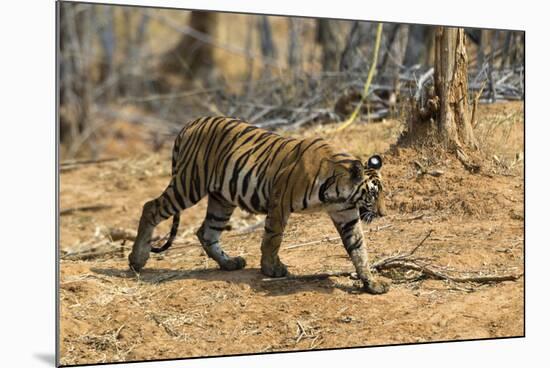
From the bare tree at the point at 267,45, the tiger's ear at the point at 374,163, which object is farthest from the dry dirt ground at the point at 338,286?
the bare tree at the point at 267,45

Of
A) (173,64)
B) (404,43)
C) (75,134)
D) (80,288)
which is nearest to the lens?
(80,288)

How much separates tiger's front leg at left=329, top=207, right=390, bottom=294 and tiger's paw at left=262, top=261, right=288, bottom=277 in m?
0.40

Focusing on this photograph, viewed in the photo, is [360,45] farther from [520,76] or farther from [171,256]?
[171,256]

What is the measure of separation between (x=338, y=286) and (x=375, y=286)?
0.72ft

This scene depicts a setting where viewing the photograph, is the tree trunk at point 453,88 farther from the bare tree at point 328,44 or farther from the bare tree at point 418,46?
the bare tree at point 328,44

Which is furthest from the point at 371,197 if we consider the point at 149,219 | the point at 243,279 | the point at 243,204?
the point at 149,219

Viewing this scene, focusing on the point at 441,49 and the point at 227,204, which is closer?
the point at 227,204

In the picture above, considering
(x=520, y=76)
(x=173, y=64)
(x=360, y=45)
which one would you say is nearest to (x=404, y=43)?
(x=360, y=45)

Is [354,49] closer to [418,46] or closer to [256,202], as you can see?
[418,46]

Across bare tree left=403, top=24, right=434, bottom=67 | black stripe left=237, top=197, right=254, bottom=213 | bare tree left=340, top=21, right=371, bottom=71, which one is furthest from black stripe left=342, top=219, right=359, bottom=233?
bare tree left=340, top=21, right=371, bottom=71

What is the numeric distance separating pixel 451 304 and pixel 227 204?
1.51 metres

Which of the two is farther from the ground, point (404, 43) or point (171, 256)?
point (404, 43)

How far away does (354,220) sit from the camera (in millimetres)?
5660

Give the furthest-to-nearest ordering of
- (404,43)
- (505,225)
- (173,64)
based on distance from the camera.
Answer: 1. (173,64)
2. (404,43)
3. (505,225)
